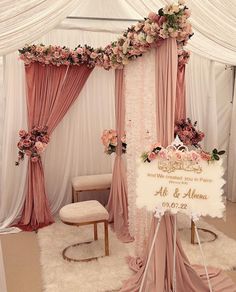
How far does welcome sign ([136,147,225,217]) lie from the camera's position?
2051 millimetres

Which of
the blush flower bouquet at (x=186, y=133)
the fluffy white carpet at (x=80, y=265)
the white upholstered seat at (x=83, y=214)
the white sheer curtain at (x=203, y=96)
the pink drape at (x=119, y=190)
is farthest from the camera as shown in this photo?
the white sheer curtain at (x=203, y=96)

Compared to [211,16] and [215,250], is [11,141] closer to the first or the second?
[215,250]

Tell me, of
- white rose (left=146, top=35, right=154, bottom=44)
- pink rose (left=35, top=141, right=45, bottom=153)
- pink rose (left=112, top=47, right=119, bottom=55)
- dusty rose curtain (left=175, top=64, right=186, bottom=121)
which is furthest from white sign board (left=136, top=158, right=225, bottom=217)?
pink rose (left=35, top=141, right=45, bottom=153)

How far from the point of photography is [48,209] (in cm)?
433

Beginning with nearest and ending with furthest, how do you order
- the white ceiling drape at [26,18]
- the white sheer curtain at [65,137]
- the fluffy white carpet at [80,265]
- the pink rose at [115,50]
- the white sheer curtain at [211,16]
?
the white ceiling drape at [26,18] → the white sheer curtain at [211,16] → the fluffy white carpet at [80,265] → the pink rose at [115,50] → the white sheer curtain at [65,137]

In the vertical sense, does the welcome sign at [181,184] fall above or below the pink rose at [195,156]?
below

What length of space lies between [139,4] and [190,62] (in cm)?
267

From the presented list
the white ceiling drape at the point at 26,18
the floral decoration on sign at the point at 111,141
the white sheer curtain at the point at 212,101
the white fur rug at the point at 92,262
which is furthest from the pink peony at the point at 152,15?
the white sheer curtain at the point at 212,101

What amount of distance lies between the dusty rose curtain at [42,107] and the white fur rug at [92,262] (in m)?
0.29

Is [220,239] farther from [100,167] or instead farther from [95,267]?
[100,167]

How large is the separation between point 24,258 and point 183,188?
6.67 ft

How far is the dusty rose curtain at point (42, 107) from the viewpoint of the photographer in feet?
13.7

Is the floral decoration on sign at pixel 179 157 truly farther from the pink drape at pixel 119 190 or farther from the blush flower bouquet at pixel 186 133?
the blush flower bouquet at pixel 186 133

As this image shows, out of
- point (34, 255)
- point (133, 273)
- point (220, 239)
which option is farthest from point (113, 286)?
point (220, 239)
